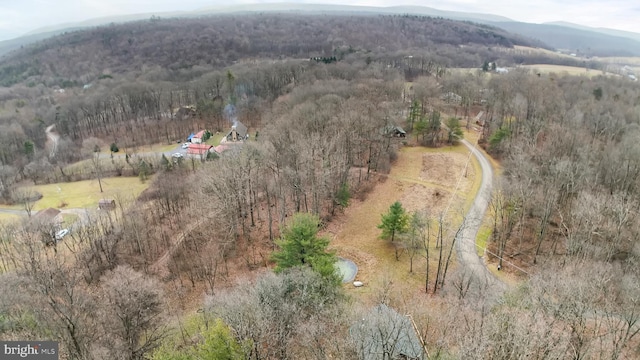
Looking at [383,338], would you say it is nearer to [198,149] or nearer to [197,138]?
[198,149]

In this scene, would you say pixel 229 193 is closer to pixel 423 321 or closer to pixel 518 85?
pixel 423 321

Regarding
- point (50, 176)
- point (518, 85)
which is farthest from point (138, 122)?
point (518, 85)

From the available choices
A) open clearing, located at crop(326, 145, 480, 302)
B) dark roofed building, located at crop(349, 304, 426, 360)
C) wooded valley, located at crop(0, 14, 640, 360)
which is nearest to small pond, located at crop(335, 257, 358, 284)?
open clearing, located at crop(326, 145, 480, 302)

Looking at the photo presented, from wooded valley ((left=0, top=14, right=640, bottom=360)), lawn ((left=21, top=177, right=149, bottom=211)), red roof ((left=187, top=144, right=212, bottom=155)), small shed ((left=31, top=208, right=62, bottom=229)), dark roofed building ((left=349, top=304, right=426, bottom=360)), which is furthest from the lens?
red roof ((left=187, top=144, right=212, bottom=155))

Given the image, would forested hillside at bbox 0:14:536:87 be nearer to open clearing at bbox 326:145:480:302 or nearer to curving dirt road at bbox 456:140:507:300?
open clearing at bbox 326:145:480:302

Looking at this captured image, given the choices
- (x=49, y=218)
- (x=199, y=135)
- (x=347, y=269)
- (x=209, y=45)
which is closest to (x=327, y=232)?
(x=347, y=269)
